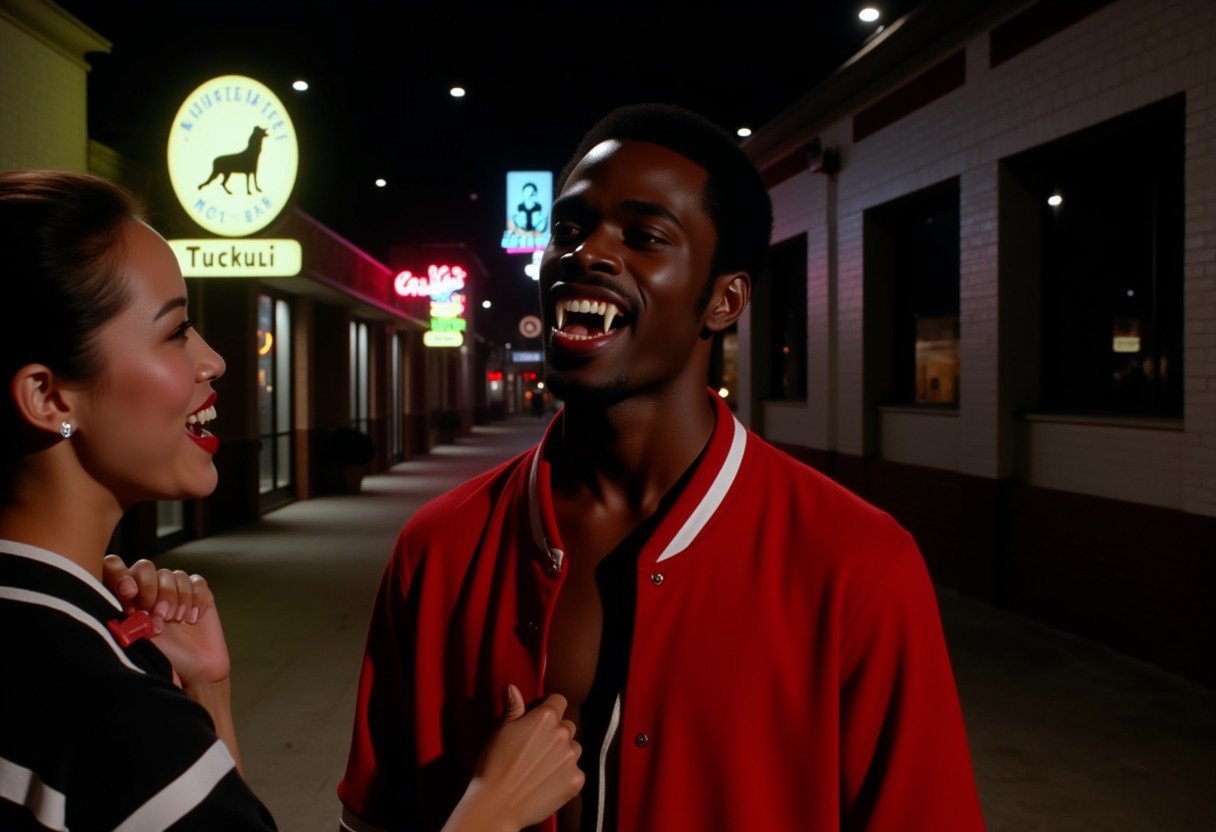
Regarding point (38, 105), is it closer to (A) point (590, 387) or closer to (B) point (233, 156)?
(B) point (233, 156)

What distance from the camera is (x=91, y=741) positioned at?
4.19ft

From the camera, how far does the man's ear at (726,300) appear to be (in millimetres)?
2047

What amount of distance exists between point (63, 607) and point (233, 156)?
948 cm

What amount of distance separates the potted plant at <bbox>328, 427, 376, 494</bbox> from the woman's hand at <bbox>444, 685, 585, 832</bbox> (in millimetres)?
16443

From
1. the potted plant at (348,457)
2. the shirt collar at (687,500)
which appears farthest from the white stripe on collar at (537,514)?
the potted plant at (348,457)

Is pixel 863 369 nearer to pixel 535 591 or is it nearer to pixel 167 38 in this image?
pixel 167 38

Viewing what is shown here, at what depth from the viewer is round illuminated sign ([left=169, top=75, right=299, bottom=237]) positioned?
9.86 metres

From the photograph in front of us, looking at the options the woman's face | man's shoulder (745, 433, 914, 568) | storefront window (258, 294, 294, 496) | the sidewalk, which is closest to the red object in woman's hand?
the woman's face

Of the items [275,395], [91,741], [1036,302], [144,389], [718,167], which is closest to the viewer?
[91,741]

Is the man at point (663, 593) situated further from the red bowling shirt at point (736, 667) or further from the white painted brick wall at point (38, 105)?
the white painted brick wall at point (38, 105)

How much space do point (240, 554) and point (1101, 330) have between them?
9009mm

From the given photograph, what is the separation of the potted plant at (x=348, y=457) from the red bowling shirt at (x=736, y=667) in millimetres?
16081

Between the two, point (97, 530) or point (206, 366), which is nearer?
point (97, 530)

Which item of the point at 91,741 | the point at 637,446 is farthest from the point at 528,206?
the point at 91,741
